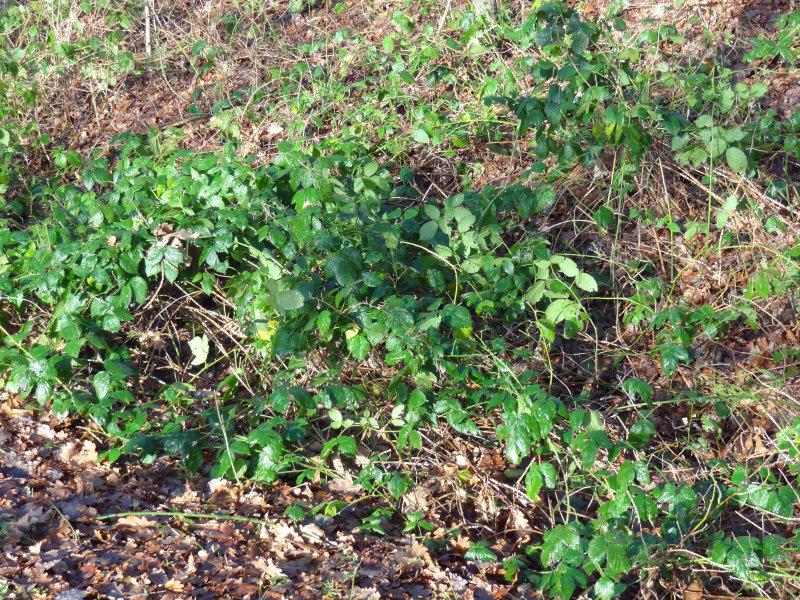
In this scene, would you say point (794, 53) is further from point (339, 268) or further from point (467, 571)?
point (467, 571)

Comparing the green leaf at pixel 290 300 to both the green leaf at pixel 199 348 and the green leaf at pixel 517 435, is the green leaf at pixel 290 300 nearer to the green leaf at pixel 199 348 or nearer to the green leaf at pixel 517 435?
the green leaf at pixel 199 348

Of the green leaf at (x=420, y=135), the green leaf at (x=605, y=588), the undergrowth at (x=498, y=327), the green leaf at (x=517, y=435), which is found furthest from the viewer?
the green leaf at (x=420, y=135)

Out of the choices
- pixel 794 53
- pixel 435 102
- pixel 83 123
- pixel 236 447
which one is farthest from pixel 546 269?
Result: pixel 83 123

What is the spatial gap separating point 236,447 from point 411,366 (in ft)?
3.36

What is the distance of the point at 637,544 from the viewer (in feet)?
12.1

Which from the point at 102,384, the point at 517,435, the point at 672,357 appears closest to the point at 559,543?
the point at 517,435

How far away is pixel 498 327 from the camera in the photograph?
16.4 feet

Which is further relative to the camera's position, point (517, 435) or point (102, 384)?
point (102, 384)

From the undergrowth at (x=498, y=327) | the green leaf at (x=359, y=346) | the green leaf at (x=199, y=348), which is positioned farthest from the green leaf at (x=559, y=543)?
the green leaf at (x=199, y=348)

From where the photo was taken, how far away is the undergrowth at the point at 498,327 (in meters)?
4.03

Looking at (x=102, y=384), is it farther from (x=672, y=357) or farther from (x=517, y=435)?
(x=672, y=357)

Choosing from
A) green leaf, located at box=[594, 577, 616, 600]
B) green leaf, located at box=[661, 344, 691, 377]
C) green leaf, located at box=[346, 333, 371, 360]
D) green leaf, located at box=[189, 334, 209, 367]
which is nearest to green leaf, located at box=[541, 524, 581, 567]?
green leaf, located at box=[594, 577, 616, 600]

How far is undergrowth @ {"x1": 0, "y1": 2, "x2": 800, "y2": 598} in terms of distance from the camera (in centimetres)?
403

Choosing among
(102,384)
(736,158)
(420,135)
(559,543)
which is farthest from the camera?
(420,135)
